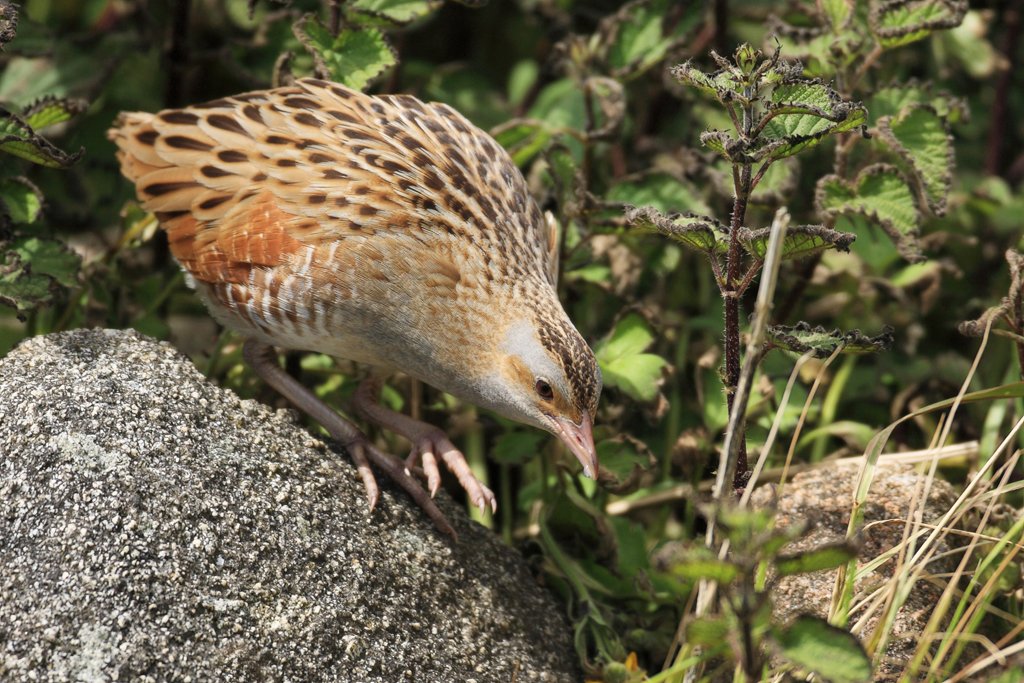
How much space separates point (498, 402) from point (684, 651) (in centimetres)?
93

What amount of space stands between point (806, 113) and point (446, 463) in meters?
1.47

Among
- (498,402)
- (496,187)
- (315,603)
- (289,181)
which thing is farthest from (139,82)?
(315,603)

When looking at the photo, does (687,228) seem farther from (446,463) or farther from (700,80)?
(446,463)

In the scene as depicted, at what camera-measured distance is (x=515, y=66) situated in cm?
559

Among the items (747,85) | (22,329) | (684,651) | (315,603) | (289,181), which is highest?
(747,85)

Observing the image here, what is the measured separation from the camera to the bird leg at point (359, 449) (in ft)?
11.3

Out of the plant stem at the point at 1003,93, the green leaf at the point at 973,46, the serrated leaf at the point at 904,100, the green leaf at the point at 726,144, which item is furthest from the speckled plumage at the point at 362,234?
the plant stem at the point at 1003,93

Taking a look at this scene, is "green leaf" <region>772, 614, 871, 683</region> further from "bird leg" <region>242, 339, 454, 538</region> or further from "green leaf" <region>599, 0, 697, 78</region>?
"green leaf" <region>599, 0, 697, 78</region>

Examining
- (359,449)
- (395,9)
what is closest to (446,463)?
(359,449)

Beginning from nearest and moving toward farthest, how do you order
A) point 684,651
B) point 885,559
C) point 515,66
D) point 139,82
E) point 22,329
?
point 684,651, point 885,559, point 22,329, point 139,82, point 515,66

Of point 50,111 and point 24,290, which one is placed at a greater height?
point 50,111

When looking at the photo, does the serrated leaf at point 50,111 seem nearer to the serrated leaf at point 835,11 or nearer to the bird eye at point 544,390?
the bird eye at point 544,390

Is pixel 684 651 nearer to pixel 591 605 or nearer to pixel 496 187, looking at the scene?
pixel 591 605

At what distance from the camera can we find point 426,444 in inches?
143
